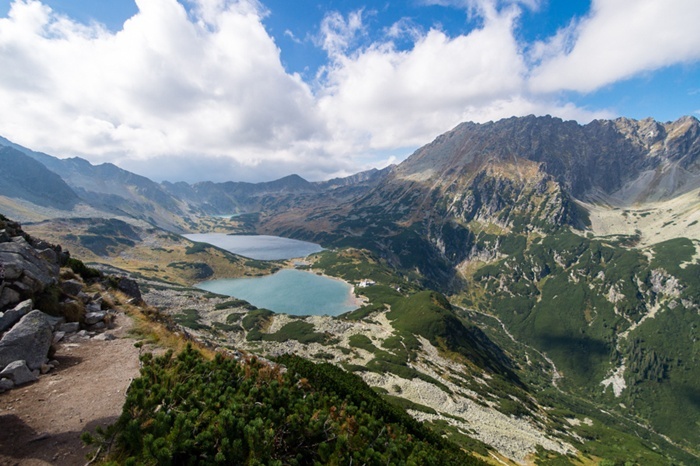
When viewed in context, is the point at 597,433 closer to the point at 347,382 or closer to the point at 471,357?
the point at 471,357

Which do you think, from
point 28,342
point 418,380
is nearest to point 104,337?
point 28,342

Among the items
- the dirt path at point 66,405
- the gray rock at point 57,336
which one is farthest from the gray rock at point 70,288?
the dirt path at point 66,405

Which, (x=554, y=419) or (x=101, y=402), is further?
(x=554, y=419)

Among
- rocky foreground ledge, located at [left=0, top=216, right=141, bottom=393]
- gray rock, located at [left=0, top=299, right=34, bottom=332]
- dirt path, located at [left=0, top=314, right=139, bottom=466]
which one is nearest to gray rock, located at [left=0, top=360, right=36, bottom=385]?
rocky foreground ledge, located at [left=0, top=216, right=141, bottom=393]

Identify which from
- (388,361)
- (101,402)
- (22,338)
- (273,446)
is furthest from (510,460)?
(22,338)

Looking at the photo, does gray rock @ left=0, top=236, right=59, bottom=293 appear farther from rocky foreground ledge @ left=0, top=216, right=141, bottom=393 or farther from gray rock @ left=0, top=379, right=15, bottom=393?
gray rock @ left=0, top=379, right=15, bottom=393

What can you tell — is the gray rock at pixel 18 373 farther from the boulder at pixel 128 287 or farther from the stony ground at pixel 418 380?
the stony ground at pixel 418 380
